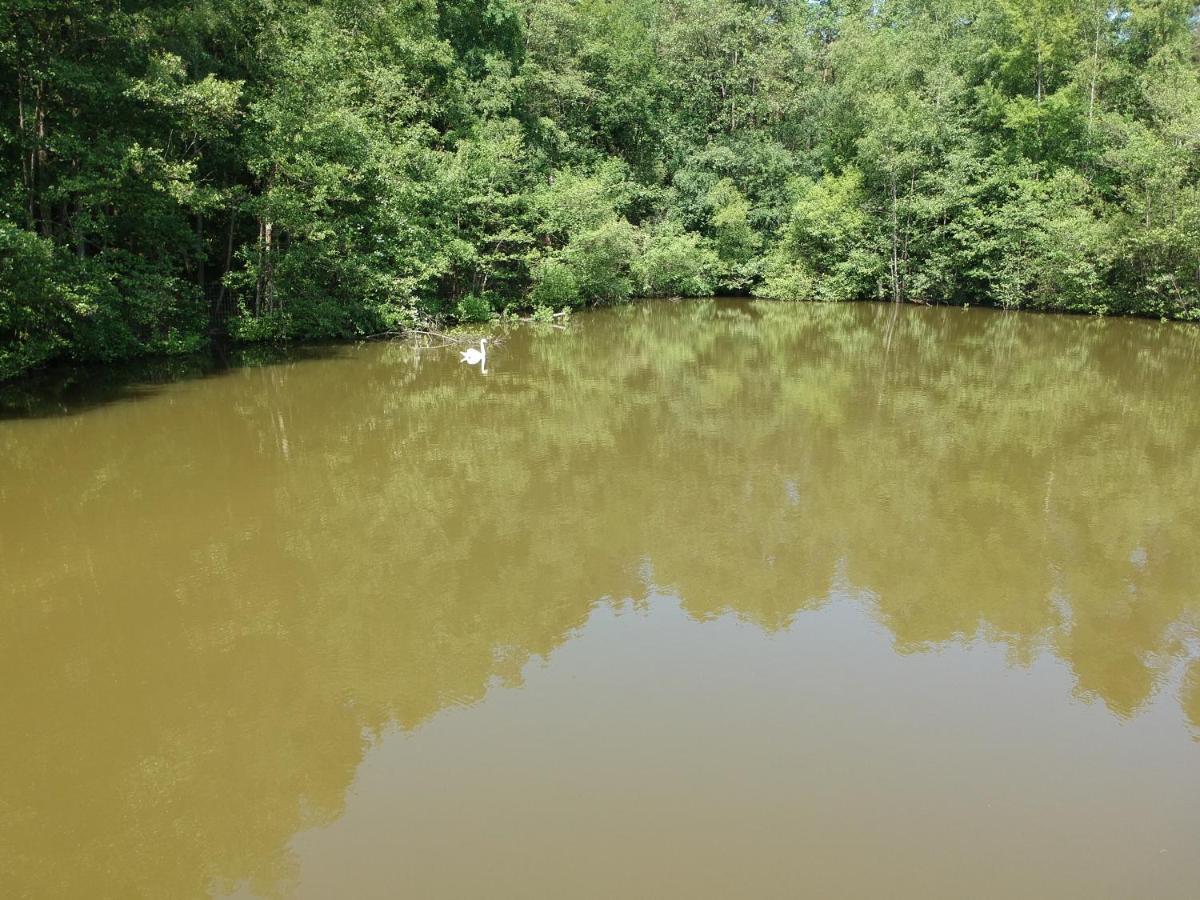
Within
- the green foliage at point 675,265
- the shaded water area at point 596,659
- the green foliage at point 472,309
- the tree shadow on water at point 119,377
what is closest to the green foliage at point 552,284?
the green foliage at point 472,309

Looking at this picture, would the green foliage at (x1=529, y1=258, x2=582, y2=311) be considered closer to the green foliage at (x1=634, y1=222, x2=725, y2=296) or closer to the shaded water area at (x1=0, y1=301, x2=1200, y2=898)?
the green foliage at (x1=634, y1=222, x2=725, y2=296)

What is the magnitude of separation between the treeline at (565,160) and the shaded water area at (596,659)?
6.02 m

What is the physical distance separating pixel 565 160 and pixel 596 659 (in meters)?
26.6

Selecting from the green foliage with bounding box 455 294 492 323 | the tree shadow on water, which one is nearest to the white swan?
the tree shadow on water

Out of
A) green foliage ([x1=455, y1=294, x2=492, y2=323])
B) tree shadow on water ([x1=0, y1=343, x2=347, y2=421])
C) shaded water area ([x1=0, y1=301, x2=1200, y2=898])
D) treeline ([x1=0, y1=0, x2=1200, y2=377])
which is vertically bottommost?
shaded water area ([x1=0, y1=301, x2=1200, y2=898])

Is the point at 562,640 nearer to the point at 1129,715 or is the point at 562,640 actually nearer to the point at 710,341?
the point at 1129,715

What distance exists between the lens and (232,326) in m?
18.1

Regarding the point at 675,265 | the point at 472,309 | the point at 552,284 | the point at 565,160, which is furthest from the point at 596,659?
the point at 565,160

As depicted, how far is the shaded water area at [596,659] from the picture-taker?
11.9 ft

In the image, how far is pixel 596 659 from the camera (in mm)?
5316

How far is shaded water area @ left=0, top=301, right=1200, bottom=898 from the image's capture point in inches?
143

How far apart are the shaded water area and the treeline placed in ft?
19.7

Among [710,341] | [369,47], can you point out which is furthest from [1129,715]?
[369,47]

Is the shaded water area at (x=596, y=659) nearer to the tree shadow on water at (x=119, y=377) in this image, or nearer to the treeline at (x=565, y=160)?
the tree shadow on water at (x=119, y=377)
